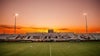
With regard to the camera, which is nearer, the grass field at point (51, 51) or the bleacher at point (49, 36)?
the grass field at point (51, 51)

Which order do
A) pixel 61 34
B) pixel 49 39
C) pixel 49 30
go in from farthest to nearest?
pixel 49 30, pixel 61 34, pixel 49 39

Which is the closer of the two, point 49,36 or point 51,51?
point 51,51

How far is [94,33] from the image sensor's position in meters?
42.8

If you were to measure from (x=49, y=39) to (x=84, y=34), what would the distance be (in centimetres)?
948

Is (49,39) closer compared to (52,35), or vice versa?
(49,39)

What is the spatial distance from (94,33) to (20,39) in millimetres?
17861

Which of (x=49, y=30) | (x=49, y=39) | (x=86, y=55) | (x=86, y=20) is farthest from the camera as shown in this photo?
(x=49, y=30)

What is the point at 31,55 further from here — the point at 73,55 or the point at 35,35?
the point at 35,35

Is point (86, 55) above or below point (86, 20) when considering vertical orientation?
below

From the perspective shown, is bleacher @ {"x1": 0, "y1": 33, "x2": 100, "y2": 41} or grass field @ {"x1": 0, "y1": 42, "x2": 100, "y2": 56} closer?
grass field @ {"x1": 0, "y1": 42, "x2": 100, "y2": 56}

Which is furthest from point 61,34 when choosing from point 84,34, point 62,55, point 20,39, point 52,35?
point 62,55

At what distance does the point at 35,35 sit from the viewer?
43125 millimetres

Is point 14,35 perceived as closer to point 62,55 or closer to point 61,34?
point 61,34

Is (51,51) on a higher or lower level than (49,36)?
higher
